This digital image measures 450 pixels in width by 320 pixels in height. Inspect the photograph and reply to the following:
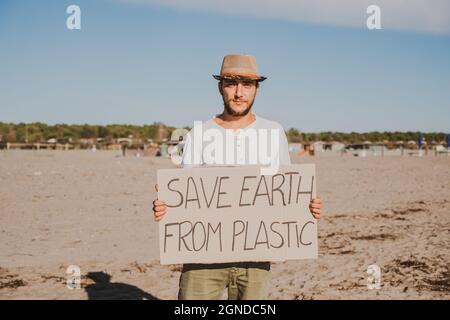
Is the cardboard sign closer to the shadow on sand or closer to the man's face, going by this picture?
the man's face

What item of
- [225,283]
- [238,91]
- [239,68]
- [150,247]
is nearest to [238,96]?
[238,91]

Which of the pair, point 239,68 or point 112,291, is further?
point 112,291

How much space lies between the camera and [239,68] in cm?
309

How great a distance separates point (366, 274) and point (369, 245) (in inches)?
66.7

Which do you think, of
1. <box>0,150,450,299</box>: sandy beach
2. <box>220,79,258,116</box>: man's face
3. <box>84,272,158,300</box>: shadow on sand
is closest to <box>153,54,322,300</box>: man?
<box>220,79,258,116</box>: man's face

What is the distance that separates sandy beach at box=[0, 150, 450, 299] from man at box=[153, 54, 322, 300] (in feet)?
7.89

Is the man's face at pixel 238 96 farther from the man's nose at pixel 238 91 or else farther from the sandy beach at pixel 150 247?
the sandy beach at pixel 150 247

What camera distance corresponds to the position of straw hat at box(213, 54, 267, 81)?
309 cm

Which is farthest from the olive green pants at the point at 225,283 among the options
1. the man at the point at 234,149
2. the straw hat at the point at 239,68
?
the straw hat at the point at 239,68

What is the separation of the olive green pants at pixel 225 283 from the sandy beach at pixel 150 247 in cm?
239

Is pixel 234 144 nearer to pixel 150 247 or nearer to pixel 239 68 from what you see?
→ pixel 239 68

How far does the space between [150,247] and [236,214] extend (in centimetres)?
488
